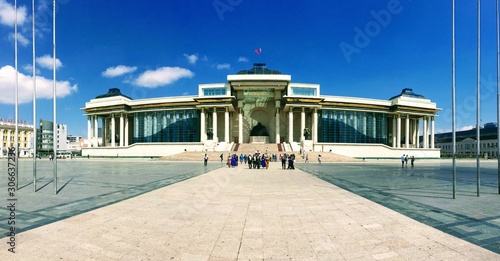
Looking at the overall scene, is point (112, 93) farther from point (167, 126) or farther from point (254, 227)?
point (254, 227)

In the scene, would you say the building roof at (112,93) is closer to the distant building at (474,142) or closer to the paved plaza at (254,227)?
the paved plaza at (254,227)

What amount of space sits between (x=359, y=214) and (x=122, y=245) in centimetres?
711

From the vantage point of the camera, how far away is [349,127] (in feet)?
251

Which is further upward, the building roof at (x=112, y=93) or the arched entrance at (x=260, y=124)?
the building roof at (x=112, y=93)

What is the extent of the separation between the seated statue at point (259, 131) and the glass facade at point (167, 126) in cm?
1540

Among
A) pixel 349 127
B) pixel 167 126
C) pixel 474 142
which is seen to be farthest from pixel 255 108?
pixel 474 142

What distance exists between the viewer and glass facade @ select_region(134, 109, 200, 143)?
7706 cm

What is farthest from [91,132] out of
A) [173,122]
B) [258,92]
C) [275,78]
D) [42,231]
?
[42,231]

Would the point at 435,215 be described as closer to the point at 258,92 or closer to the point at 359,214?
the point at 359,214

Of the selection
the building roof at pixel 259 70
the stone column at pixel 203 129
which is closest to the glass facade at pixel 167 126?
the stone column at pixel 203 129

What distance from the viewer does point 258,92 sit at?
77000mm

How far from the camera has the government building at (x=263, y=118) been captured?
236 ft

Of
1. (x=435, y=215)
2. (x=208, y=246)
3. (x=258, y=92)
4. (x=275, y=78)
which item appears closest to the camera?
(x=208, y=246)

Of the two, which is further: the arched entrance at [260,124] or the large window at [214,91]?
the arched entrance at [260,124]
